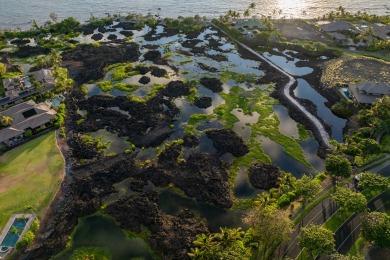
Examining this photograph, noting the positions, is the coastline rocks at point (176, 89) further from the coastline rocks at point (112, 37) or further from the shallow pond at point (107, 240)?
the coastline rocks at point (112, 37)

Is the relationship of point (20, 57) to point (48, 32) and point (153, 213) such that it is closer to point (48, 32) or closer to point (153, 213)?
point (48, 32)

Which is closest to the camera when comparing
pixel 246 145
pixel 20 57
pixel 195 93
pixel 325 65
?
pixel 246 145

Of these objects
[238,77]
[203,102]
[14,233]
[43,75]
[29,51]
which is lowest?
[14,233]

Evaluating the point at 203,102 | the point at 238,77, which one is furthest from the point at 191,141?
the point at 238,77

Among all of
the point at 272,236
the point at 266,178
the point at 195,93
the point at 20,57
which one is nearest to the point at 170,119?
the point at 195,93

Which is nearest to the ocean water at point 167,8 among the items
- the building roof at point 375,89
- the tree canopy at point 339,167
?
the building roof at point 375,89

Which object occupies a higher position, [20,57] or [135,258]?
[20,57]

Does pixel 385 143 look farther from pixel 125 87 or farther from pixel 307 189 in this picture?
pixel 125 87

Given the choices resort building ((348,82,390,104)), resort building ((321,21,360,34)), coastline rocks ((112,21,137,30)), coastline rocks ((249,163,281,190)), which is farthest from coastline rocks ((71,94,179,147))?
resort building ((321,21,360,34))
